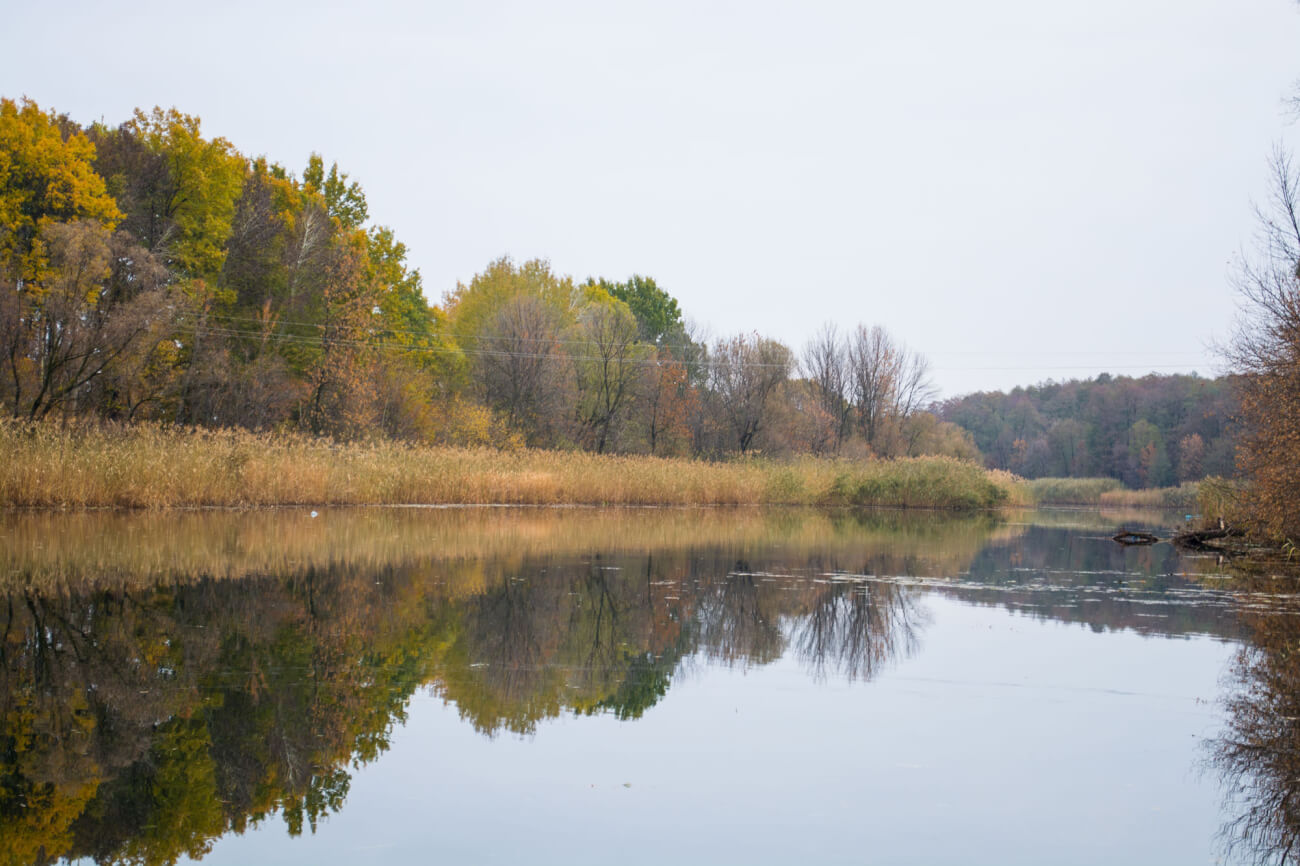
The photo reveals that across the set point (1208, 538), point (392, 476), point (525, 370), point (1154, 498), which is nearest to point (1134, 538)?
point (1208, 538)

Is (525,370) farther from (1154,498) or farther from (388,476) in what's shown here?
(1154,498)

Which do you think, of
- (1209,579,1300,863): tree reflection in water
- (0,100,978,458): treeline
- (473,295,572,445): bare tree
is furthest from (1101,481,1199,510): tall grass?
(1209,579,1300,863): tree reflection in water

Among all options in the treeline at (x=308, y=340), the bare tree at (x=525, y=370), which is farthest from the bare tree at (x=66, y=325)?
the bare tree at (x=525, y=370)

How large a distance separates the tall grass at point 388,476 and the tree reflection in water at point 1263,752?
18.8 meters

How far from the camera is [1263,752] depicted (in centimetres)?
531

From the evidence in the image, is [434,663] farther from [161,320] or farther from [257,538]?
[161,320]

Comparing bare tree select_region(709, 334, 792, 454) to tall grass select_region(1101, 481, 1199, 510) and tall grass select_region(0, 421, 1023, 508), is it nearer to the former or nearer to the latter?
tall grass select_region(0, 421, 1023, 508)

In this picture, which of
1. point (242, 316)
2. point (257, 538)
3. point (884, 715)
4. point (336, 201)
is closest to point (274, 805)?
point (884, 715)

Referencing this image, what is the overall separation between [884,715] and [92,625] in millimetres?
5823

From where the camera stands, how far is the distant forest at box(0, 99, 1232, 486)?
24562 millimetres

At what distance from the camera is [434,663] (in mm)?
6965

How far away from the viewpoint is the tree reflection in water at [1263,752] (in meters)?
4.11

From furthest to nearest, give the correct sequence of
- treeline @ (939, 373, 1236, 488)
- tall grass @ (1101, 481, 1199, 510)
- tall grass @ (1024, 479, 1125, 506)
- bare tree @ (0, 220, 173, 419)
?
1. treeline @ (939, 373, 1236, 488)
2. tall grass @ (1024, 479, 1125, 506)
3. tall grass @ (1101, 481, 1199, 510)
4. bare tree @ (0, 220, 173, 419)

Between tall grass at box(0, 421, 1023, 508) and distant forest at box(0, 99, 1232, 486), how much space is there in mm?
2879
